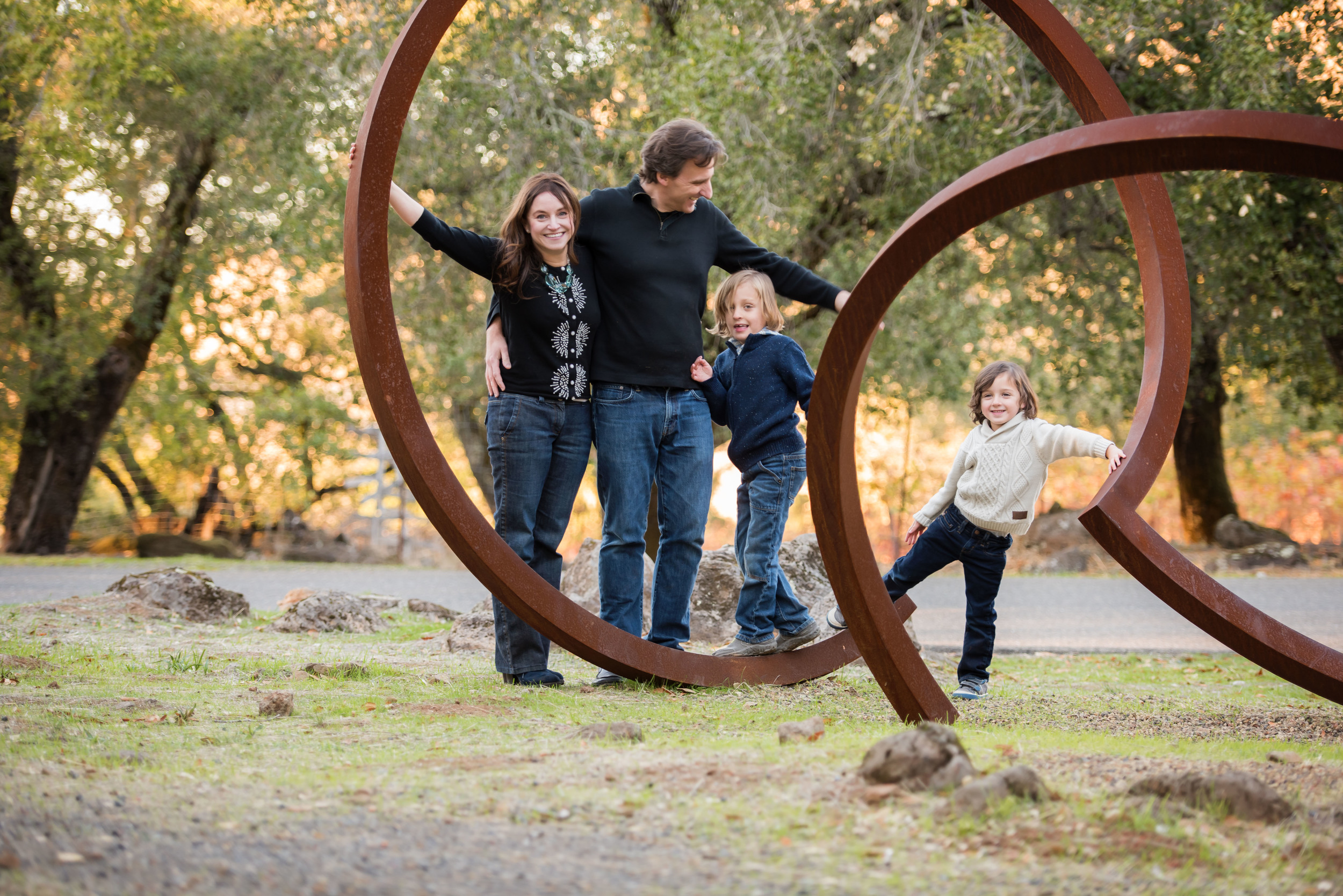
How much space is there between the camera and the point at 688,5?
10906mm

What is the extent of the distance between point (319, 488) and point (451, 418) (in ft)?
18.4

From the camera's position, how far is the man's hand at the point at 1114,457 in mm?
4082

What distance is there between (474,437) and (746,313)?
12.7 metres

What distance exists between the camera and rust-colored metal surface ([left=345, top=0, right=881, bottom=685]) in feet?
12.8

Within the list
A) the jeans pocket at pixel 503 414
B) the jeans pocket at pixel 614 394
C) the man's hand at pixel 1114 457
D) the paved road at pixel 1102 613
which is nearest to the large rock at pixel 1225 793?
the man's hand at pixel 1114 457

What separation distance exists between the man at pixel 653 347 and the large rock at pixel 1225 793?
2.20 meters

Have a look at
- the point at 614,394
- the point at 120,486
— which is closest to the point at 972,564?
the point at 614,394

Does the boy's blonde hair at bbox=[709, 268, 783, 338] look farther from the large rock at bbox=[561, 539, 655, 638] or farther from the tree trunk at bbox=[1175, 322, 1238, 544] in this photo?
the tree trunk at bbox=[1175, 322, 1238, 544]

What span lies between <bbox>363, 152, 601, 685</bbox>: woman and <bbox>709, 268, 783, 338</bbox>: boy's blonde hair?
0.62 meters

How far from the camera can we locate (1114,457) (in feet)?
13.4

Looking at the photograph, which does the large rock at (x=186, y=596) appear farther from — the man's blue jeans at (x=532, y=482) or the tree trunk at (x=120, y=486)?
the tree trunk at (x=120, y=486)

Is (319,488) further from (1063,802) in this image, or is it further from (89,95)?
(1063,802)

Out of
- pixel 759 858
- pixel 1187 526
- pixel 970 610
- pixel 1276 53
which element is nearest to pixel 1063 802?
pixel 759 858

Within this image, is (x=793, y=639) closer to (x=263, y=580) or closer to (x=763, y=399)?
(x=763, y=399)
